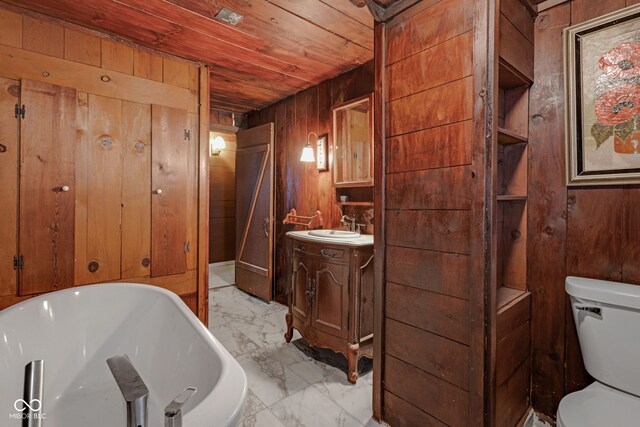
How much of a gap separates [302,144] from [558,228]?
2.33 m

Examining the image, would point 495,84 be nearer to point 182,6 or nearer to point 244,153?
point 182,6

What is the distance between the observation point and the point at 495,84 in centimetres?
125

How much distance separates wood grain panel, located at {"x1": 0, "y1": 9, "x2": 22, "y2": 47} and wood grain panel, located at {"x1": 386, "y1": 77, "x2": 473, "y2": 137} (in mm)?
2223

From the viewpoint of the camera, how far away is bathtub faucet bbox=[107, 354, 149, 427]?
68cm

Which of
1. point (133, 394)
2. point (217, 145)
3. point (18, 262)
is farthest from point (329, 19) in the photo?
point (217, 145)

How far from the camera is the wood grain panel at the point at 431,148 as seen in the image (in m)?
1.33

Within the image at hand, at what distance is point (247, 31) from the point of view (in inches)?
84.9

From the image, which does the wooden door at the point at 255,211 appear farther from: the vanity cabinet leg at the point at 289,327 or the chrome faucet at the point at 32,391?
the chrome faucet at the point at 32,391

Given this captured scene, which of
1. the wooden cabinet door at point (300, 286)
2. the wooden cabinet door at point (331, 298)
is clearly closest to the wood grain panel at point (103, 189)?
the wooden cabinet door at point (300, 286)

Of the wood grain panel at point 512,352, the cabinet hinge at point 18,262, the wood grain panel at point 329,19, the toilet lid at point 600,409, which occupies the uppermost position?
the wood grain panel at point 329,19

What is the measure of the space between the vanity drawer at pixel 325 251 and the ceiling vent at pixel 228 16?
1.57 meters

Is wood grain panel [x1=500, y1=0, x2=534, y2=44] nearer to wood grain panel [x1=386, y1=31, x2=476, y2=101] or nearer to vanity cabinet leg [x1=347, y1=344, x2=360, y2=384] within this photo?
wood grain panel [x1=386, y1=31, x2=476, y2=101]

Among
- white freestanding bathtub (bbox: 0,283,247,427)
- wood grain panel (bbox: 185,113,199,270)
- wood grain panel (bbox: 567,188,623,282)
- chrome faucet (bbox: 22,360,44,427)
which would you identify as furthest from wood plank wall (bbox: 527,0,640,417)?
wood grain panel (bbox: 185,113,199,270)

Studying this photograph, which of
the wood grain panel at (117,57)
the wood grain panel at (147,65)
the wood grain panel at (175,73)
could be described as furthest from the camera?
the wood grain panel at (175,73)
